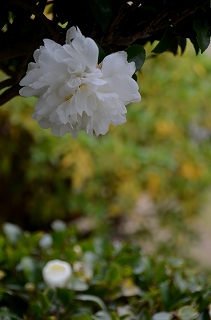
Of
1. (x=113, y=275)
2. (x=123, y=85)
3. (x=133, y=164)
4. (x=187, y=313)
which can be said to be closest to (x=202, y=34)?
(x=123, y=85)

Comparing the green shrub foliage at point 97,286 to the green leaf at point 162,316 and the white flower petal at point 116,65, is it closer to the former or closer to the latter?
the green leaf at point 162,316

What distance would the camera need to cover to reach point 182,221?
3305mm

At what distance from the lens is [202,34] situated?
75 centimetres

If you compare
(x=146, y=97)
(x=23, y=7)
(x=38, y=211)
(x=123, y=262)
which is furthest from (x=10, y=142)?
(x=23, y=7)

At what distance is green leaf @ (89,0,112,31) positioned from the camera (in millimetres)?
697

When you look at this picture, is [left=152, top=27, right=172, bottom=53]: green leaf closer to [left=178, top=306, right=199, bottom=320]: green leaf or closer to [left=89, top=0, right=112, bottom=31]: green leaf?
[left=89, top=0, right=112, bottom=31]: green leaf

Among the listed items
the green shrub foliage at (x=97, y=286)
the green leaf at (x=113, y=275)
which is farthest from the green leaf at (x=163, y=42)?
the green leaf at (x=113, y=275)

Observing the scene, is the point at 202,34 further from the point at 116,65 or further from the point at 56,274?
the point at 56,274

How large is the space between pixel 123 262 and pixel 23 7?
0.91 metres

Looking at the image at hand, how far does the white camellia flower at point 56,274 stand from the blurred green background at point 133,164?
54.2 inches

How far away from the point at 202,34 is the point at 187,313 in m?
0.69

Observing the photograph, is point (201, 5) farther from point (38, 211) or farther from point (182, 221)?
point (182, 221)

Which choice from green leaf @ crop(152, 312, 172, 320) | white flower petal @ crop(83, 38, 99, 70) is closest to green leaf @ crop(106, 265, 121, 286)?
green leaf @ crop(152, 312, 172, 320)

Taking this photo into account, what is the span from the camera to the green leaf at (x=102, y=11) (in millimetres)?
697
